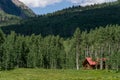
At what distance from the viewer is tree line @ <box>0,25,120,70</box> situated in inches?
5807

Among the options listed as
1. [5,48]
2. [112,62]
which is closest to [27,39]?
[5,48]

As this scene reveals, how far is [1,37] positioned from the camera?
122 meters

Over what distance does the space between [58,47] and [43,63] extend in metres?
12.7

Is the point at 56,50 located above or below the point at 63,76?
above

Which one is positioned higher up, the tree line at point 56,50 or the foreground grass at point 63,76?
the tree line at point 56,50

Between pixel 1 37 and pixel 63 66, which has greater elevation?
pixel 1 37

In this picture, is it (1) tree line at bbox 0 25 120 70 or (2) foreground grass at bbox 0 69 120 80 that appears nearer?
(2) foreground grass at bbox 0 69 120 80

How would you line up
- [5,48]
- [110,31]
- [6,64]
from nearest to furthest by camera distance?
1. [6,64]
2. [5,48]
3. [110,31]

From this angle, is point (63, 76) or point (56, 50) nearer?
point (63, 76)

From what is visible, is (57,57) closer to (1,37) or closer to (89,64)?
(89,64)

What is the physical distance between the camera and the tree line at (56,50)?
148 metres

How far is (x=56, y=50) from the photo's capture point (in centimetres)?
16925

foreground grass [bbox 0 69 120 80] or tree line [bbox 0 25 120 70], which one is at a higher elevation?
tree line [bbox 0 25 120 70]

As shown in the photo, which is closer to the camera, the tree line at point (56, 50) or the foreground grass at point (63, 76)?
the foreground grass at point (63, 76)
